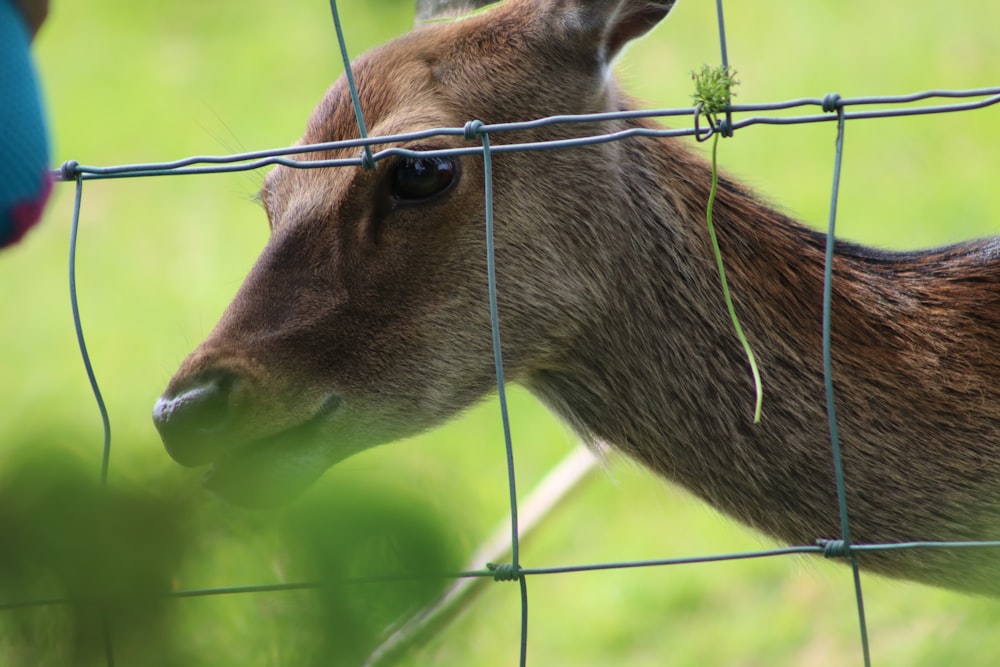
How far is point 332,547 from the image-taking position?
768mm

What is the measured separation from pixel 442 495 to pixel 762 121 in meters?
1.39

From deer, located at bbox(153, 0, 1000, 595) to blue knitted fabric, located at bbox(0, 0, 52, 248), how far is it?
1709mm

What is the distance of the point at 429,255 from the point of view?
2.87 m

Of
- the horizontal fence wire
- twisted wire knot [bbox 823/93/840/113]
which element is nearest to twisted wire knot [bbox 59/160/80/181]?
the horizontal fence wire

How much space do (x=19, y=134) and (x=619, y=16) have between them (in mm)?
2332

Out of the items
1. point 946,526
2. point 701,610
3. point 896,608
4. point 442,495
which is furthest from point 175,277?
point 442,495

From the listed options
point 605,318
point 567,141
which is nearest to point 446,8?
point 605,318

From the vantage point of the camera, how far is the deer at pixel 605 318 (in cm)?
271

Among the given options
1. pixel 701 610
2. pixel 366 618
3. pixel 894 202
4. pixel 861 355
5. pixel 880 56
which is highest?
pixel 880 56

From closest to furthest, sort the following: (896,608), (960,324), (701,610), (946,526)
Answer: (946,526), (960,324), (896,608), (701,610)

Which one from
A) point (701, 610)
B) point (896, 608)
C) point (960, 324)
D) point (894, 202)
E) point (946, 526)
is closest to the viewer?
point (946, 526)

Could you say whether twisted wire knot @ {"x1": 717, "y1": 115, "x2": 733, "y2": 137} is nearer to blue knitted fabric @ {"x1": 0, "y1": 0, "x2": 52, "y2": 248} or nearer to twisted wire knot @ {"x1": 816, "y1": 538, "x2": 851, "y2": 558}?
twisted wire knot @ {"x1": 816, "y1": 538, "x2": 851, "y2": 558}

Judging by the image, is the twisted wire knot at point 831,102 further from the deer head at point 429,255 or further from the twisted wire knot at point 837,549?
the deer head at point 429,255

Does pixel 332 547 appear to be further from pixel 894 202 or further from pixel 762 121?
pixel 894 202
